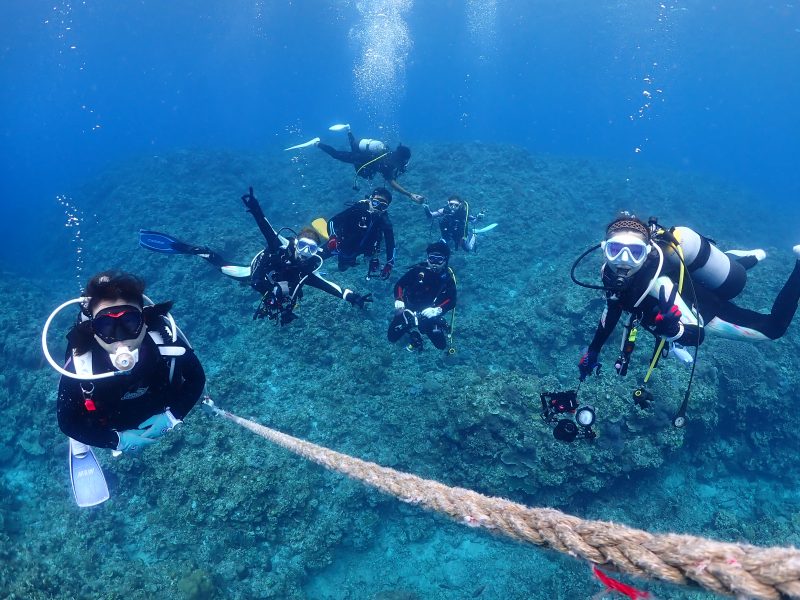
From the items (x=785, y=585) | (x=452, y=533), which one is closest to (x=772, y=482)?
(x=452, y=533)

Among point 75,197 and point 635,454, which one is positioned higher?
point 635,454

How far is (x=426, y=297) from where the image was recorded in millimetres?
9234

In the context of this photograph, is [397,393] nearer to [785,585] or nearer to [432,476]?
[432,476]

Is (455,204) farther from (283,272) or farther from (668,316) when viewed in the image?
(668,316)

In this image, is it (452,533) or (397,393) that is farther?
(397,393)

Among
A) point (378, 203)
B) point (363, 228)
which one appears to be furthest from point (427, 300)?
point (378, 203)

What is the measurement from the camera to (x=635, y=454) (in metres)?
8.02

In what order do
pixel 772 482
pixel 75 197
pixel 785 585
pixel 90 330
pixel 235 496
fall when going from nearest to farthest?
pixel 785 585 → pixel 90 330 → pixel 235 496 → pixel 772 482 → pixel 75 197

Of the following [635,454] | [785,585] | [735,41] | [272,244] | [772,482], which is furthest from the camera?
[735,41]

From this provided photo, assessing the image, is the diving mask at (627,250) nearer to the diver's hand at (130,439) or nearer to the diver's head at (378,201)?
the diver's hand at (130,439)

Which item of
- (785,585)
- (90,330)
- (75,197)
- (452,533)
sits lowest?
(75,197)

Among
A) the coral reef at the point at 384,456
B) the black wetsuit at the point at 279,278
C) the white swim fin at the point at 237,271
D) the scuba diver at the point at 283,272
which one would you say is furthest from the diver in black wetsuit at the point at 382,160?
the black wetsuit at the point at 279,278

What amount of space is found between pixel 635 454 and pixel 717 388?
346 cm

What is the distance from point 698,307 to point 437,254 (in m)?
4.85
